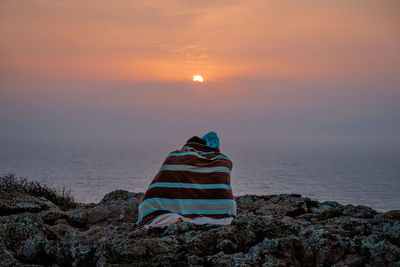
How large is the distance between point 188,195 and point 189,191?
0.09 metres

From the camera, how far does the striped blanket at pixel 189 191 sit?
306 inches

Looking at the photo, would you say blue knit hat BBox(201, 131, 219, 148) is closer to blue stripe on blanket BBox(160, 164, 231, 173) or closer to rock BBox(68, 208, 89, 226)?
blue stripe on blanket BBox(160, 164, 231, 173)

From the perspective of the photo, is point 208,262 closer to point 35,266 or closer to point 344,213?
point 35,266

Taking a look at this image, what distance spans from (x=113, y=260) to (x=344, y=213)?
189 inches

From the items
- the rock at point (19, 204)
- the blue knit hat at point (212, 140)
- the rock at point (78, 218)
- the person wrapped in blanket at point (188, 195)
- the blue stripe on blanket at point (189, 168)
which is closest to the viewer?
the person wrapped in blanket at point (188, 195)

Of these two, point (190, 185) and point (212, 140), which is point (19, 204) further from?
point (212, 140)

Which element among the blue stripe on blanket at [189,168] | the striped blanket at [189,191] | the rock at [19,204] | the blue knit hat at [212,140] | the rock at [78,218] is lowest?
the rock at [78,218]

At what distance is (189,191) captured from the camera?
26.1 feet

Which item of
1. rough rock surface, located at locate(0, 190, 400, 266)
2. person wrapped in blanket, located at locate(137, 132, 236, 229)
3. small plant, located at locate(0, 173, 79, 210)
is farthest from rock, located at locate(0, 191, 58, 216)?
person wrapped in blanket, located at locate(137, 132, 236, 229)

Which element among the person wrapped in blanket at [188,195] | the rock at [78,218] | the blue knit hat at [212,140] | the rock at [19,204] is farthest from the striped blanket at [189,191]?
the rock at [19,204]

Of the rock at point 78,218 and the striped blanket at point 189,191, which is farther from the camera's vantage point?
the rock at point 78,218

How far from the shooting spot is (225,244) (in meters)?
5.62

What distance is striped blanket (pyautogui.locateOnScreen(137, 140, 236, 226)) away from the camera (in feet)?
25.5

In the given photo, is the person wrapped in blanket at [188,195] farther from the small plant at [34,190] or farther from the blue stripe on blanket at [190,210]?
the small plant at [34,190]
